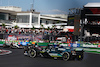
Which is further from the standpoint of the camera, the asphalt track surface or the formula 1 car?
the formula 1 car

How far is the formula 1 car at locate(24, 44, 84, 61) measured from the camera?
46.5ft

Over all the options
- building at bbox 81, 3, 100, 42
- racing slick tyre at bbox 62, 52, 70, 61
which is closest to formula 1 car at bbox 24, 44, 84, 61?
racing slick tyre at bbox 62, 52, 70, 61

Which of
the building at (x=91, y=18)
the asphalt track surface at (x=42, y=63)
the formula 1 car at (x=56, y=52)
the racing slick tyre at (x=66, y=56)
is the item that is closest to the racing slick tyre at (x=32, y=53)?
the formula 1 car at (x=56, y=52)

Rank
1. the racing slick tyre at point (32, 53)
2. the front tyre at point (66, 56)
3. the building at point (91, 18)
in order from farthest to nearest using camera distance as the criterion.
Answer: the building at point (91, 18) < the racing slick tyre at point (32, 53) < the front tyre at point (66, 56)

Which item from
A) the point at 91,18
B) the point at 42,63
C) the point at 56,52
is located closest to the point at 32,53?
the point at 56,52

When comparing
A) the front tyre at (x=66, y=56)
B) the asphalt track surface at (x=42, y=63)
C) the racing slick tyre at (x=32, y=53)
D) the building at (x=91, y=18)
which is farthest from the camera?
the building at (x=91, y=18)

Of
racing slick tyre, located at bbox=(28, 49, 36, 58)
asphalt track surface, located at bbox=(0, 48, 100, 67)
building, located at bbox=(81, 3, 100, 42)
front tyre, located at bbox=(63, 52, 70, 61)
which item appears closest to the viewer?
asphalt track surface, located at bbox=(0, 48, 100, 67)

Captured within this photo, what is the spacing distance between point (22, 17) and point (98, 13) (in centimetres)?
2573

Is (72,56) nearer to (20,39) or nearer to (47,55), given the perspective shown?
(47,55)

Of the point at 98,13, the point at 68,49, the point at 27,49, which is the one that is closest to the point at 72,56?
the point at 68,49

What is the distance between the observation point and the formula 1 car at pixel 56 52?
1416 centimetres

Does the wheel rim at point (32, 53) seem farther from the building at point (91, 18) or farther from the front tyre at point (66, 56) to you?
the building at point (91, 18)

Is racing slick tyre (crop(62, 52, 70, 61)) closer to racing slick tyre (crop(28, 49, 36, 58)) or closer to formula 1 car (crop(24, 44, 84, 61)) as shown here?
formula 1 car (crop(24, 44, 84, 61))

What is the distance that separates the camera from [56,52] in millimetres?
14539
